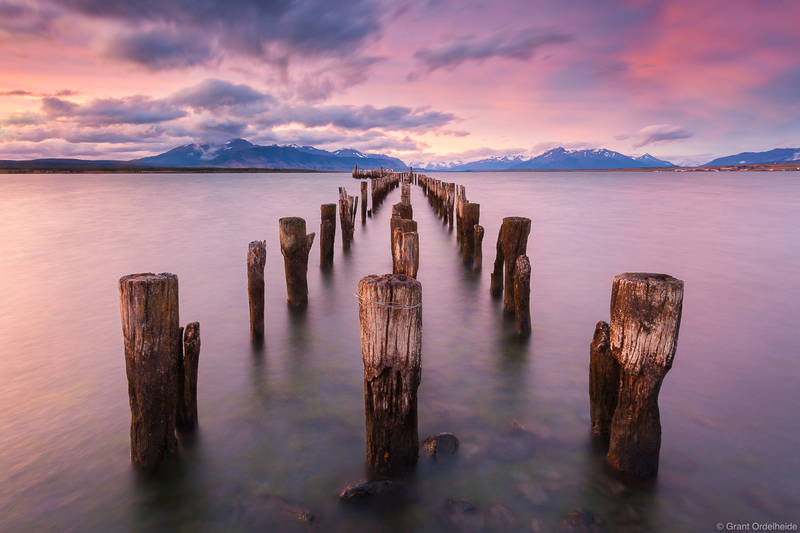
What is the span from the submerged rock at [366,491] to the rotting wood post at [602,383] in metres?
1.88

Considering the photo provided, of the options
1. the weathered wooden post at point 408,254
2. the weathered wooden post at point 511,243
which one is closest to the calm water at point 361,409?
the weathered wooden post at point 511,243

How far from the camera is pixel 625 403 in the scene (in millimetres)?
3459

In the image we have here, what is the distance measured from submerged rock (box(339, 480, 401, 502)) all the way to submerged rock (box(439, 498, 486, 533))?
0.38 metres

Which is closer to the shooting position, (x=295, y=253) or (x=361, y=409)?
(x=361, y=409)

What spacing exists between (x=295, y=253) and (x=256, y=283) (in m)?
1.39

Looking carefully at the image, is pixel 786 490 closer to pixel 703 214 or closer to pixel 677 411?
pixel 677 411

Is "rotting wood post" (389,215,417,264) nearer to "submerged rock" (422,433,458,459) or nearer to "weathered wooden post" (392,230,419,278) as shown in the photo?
"weathered wooden post" (392,230,419,278)

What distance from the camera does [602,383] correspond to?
3.88m

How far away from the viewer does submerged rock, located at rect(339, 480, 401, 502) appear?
341cm

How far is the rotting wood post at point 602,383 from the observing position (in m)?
3.81

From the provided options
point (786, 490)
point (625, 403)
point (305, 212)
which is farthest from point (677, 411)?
point (305, 212)

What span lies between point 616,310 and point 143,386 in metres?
3.62

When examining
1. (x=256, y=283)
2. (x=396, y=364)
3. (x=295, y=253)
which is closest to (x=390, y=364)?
(x=396, y=364)

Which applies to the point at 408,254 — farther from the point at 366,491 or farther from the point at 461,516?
the point at 461,516
